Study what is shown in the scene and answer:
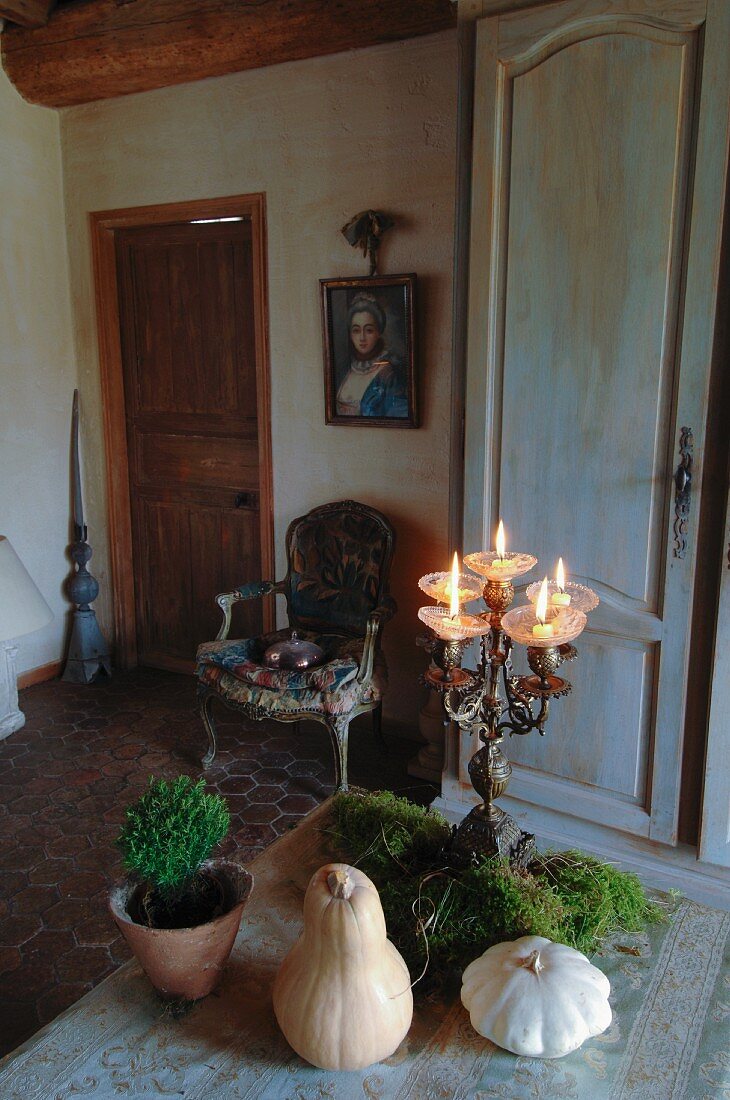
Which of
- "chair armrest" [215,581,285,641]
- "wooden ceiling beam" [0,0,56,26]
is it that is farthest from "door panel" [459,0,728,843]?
"wooden ceiling beam" [0,0,56,26]

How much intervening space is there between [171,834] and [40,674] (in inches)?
135

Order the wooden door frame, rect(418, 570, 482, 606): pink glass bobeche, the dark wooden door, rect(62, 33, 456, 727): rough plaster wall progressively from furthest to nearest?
the dark wooden door
the wooden door frame
rect(62, 33, 456, 727): rough plaster wall
rect(418, 570, 482, 606): pink glass bobeche

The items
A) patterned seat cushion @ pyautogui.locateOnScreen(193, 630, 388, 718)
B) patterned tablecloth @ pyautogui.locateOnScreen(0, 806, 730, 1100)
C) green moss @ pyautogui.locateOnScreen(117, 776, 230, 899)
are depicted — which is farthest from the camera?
patterned seat cushion @ pyautogui.locateOnScreen(193, 630, 388, 718)

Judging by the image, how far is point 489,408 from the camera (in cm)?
258

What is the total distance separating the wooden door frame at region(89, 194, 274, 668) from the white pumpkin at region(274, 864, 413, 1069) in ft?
9.32

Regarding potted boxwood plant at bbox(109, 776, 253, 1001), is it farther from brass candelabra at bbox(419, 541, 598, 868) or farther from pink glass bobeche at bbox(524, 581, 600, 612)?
pink glass bobeche at bbox(524, 581, 600, 612)

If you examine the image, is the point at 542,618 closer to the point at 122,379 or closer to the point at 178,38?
the point at 178,38

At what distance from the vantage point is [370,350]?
11.6 ft

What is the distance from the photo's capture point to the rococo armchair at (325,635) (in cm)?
314

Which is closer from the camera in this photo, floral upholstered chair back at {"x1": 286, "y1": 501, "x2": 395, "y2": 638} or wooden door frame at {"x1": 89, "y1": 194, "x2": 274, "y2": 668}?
floral upholstered chair back at {"x1": 286, "y1": 501, "x2": 395, "y2": 638}

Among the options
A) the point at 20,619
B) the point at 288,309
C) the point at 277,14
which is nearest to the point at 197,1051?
the point at 20,619

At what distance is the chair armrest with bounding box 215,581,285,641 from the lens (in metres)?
3.57

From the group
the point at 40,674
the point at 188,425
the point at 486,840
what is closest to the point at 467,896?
the point at 486,840

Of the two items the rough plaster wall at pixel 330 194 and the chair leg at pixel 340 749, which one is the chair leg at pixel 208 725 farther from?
the rough plaster wall at pixel 330 194
